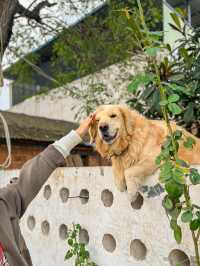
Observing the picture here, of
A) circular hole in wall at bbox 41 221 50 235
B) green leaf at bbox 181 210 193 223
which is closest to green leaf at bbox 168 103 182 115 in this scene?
green leaf at bbox 181 210 193 223

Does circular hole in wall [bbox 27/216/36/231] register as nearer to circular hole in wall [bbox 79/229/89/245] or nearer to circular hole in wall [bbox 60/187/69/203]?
circular hole in wall [bbox 60/187/69/203]

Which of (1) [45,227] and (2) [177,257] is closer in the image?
(2) [177,257]

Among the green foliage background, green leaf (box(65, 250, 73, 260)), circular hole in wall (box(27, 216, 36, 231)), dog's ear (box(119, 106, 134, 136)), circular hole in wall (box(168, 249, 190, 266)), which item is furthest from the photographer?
the green foliage background

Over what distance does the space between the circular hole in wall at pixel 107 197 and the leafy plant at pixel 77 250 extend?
468 mm

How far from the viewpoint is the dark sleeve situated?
225 centimetres

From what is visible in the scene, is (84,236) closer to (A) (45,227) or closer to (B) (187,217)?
(A) (45,227)

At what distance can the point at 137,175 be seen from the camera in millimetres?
3439

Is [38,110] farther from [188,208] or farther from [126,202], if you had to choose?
[188,208]

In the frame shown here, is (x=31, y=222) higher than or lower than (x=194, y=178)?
lower

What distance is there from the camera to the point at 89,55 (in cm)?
1045

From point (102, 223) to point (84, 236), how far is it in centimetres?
37

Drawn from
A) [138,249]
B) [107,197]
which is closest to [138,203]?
[138,249]

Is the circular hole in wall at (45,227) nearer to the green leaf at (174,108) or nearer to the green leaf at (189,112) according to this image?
the green leaf at (189,112)

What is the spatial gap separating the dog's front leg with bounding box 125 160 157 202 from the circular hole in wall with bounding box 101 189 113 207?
550 millimetres
